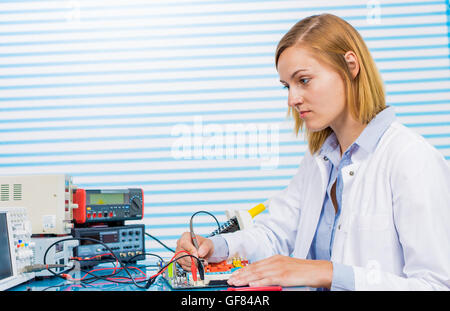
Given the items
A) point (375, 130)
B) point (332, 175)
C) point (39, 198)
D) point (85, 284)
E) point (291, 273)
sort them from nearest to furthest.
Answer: point (291, 273) < point (375, 130) < point (85, 284) < point (332, 175) < point (39, 198)

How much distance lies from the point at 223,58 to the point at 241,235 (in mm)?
1954

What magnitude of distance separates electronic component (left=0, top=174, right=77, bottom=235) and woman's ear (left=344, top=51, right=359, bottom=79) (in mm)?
1332

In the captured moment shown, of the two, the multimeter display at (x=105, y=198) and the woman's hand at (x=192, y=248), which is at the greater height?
the multimeter display at (x=105, y=198)

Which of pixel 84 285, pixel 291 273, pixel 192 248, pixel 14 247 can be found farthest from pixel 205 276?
pixel 14 247

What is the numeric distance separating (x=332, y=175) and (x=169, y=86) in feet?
6.36

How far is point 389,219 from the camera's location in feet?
4.09

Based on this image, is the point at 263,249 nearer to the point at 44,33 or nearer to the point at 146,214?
the point at 146,214

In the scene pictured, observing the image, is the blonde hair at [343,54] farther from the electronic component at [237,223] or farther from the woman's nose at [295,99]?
the electronic component at [237,223]

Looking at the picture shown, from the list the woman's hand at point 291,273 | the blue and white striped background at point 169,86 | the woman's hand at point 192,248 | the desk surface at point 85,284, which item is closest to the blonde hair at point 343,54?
the woman's hand at point 291,273

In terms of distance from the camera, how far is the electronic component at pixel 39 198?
5.95ft

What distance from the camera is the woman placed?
1.09 metres

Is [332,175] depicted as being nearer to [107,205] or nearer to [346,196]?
[346,196]

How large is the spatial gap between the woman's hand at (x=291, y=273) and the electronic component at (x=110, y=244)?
3.31ft
